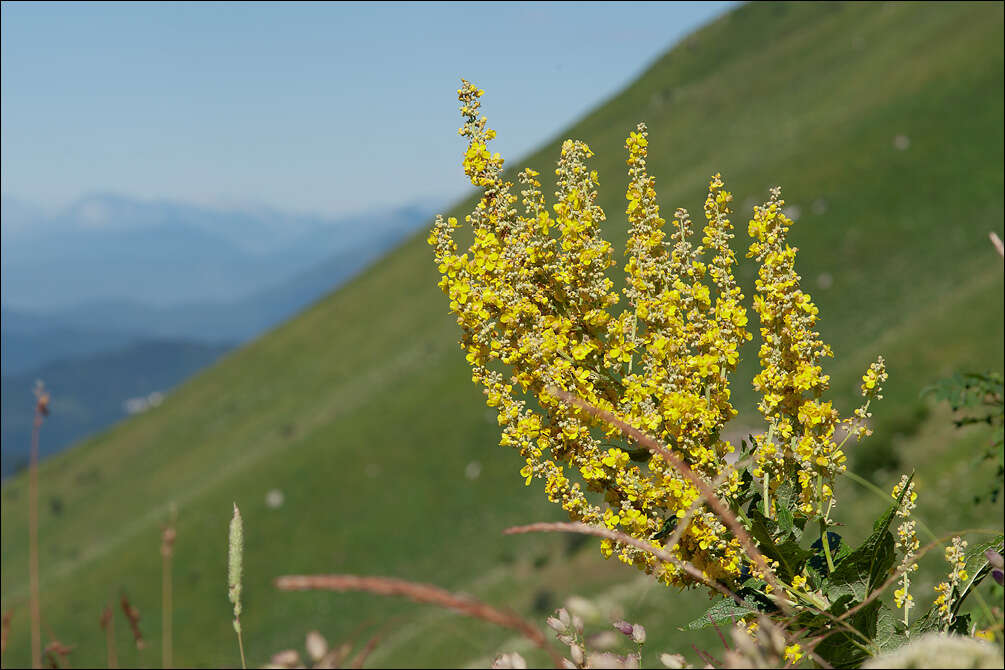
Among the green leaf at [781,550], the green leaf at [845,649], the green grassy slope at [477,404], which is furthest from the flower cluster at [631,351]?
the green grassy slope at [477,404]

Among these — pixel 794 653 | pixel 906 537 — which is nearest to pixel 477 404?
pixel 906 537

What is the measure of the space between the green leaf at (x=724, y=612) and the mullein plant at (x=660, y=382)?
29 mm

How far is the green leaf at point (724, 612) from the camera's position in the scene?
3469 mm

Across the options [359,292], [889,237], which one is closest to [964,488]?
[889,237]

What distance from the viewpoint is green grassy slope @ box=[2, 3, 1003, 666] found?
159ft

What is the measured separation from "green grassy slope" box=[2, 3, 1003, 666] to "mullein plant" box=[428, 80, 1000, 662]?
74.0 ft

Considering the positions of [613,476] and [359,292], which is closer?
[613,476]

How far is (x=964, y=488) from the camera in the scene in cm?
2594

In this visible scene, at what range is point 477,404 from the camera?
68750 millimetres

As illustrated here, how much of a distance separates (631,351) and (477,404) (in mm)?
65301

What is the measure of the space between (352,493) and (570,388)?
67.9 m

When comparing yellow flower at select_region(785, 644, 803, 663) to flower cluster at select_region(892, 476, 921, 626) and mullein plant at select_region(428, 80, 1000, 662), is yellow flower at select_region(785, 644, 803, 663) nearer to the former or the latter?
mullein plant at select_region(428, 80, 1000, 662)

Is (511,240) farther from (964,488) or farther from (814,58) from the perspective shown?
(814,58)

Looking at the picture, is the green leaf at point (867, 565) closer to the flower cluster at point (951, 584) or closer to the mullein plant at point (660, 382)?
the mullein plant at point (660, 382)
